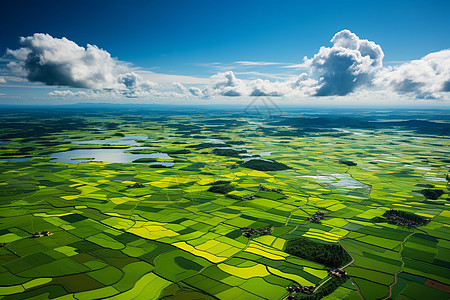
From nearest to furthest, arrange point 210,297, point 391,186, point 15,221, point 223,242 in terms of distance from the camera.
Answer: point 210,297, point 223,242, point 15,221, point 391,186

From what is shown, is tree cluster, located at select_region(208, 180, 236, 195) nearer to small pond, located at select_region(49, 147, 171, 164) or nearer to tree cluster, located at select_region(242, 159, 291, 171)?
tree cluster, located at select_region(242, 159, 291, 171)

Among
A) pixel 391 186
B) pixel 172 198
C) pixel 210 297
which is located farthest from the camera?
pixel 391 186

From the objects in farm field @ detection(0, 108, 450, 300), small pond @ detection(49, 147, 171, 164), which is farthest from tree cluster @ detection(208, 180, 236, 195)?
small pond @ detection(49, 147, 171, 164)

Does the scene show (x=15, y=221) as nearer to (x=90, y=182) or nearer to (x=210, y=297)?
(x=90, y=182)

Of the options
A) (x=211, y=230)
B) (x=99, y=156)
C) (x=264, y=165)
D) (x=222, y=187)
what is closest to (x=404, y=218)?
(x=211, y=230)

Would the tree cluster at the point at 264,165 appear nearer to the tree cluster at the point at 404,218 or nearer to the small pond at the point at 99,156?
the small pond at the point at 99,156

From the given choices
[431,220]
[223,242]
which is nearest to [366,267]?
[223,242]

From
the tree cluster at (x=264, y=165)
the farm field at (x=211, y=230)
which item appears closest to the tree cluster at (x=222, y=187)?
the farm field at (x=211, y=230)

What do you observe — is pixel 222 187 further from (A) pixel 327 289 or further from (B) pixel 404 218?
(A) pixel 327 289
